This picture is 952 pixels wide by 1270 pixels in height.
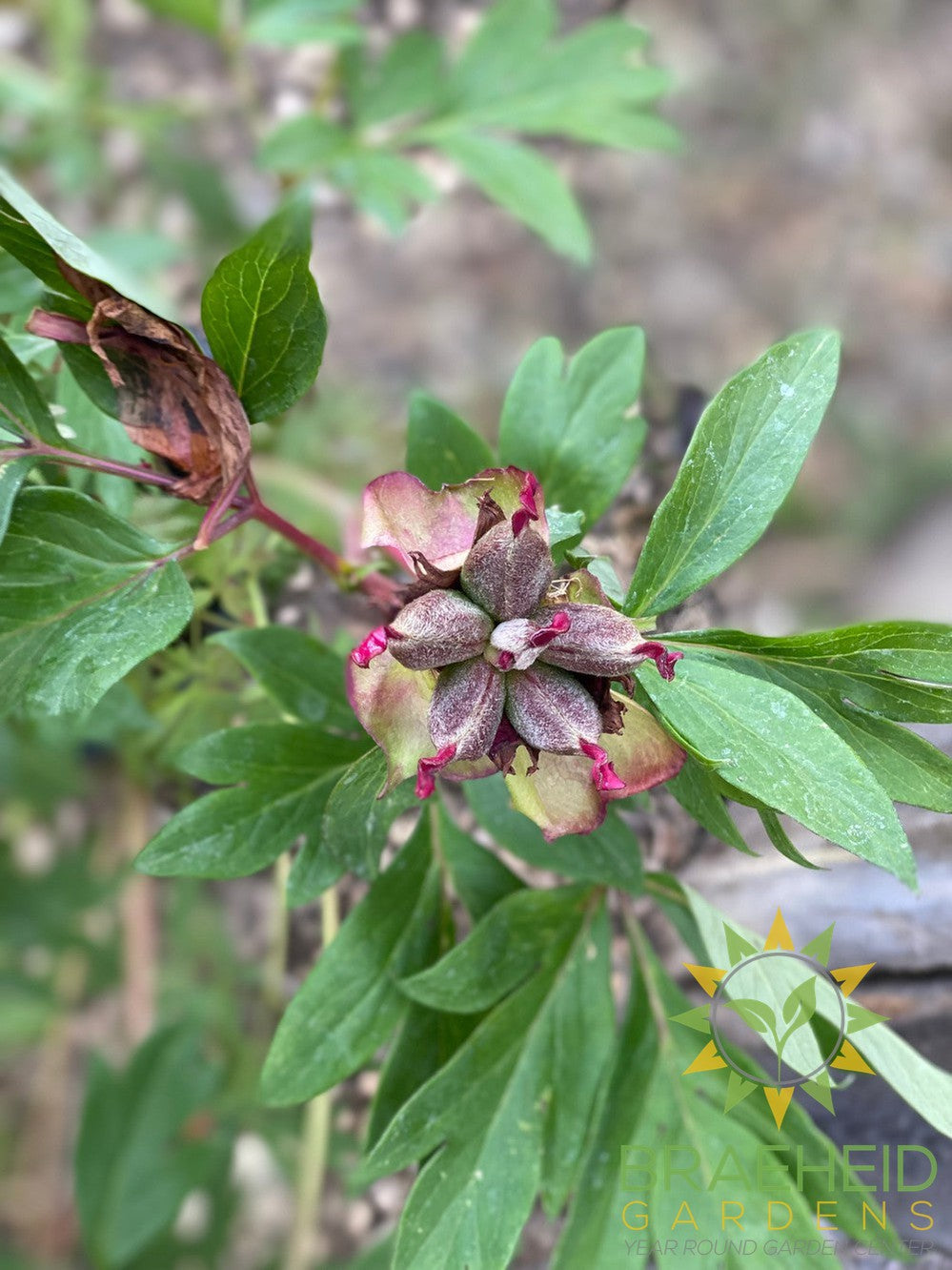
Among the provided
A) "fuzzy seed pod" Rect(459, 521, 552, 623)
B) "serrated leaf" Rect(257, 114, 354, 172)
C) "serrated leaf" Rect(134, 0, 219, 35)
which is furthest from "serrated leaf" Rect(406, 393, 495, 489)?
"serrated leaf" Rect(134, 0, 219, 35)

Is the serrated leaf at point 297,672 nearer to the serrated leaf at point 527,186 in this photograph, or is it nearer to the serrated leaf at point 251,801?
the serrated leaf at point 251,801

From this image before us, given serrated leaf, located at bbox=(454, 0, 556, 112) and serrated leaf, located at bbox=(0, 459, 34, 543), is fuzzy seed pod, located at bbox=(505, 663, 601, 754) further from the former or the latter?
serrated leaf, located at bbox=(454, 0, 556, 112)

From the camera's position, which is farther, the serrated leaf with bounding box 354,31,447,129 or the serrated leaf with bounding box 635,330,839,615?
the serrated leaf with bounding box 354,31,447,129

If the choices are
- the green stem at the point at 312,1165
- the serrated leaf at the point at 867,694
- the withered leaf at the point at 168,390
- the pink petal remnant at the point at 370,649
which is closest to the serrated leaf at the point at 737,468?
the serrated leaf at the point at 867,694

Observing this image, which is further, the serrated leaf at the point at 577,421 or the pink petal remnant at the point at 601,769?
the serrated leaf at the point at 577,421

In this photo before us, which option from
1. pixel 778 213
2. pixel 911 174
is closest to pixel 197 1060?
pixel 778 213

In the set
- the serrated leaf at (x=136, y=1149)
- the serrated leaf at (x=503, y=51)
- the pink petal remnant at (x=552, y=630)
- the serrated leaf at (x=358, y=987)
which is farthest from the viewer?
the serrated leaf at (x=503, y=51)

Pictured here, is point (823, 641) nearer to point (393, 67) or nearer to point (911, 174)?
point (393, 67)
